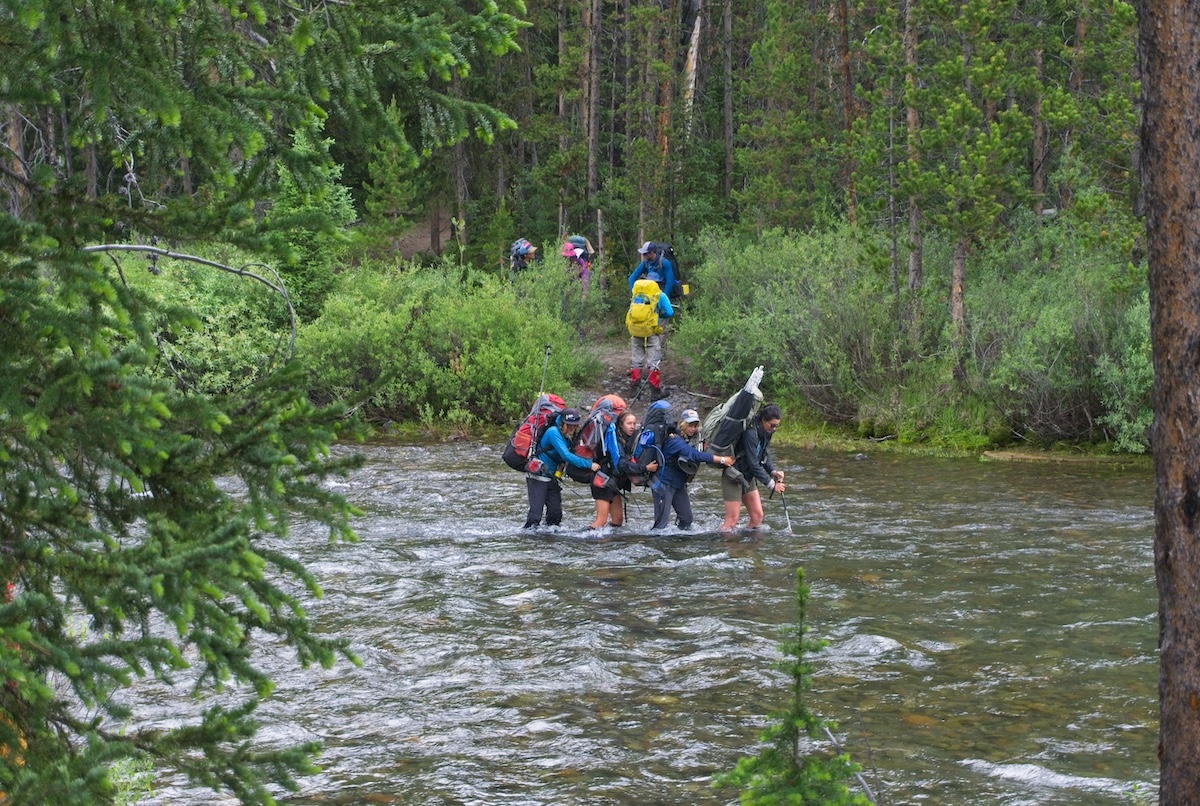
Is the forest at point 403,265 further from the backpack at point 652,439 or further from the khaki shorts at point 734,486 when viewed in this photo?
the khaki shorts at point 734,486

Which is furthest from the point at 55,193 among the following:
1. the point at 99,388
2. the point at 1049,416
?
the point at 1049,416

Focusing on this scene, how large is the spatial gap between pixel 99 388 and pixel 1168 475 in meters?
4.09

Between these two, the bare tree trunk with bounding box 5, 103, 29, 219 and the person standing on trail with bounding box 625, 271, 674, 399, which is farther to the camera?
the person standing on trail with bounding box 625, 271, 674, 399

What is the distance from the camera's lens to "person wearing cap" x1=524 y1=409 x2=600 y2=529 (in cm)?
1364

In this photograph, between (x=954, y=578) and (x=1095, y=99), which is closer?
(x=954, y=578)

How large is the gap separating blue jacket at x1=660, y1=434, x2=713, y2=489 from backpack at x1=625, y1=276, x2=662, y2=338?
741 centimetres

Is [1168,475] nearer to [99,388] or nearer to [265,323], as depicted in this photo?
[99,388]

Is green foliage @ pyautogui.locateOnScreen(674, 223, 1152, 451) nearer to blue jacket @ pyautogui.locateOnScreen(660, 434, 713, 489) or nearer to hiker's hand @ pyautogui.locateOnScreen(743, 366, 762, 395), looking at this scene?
hiker's hand @ pyautogui.locateOnScreen(743, 366, 762, 395)

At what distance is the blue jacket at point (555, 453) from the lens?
13.6m

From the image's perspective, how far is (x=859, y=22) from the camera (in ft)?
100

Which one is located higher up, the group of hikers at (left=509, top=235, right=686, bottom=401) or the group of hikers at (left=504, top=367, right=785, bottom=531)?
the group of hikers at (left=509, top=235, right=686, bottom=401)

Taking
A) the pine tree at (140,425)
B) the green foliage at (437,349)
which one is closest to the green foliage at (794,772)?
the pine tree at (140,425)

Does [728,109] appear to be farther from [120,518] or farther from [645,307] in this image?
[120,518]

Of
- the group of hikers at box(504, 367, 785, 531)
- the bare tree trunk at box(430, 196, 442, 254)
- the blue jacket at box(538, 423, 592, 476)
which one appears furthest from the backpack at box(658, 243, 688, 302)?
the bare tree trunk at box(430, 196, 442, 254)
